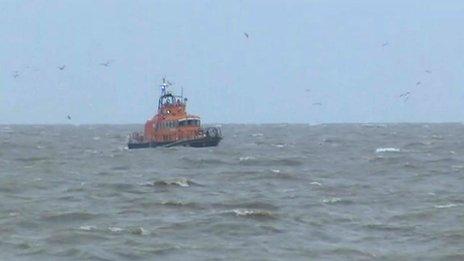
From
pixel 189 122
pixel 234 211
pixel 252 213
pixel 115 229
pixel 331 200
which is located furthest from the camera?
pixel 189 122

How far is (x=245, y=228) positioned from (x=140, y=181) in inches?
755

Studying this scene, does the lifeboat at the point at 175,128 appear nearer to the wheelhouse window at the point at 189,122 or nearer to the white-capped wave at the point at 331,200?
the wheelhouse window at the point at 189,122

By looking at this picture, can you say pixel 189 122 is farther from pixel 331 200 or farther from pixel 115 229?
pixel 115 229

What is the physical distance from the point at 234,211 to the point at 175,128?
152 ft

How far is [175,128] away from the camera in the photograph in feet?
275

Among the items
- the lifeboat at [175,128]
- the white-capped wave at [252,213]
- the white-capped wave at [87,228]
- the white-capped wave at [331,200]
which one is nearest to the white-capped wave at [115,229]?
the white-capped wave at [87,228]

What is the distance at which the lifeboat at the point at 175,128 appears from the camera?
8300 cm

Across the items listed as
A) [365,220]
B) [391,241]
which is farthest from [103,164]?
[391,241]

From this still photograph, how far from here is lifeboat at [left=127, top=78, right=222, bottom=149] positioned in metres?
83.0

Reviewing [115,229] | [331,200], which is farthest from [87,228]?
[331,200]

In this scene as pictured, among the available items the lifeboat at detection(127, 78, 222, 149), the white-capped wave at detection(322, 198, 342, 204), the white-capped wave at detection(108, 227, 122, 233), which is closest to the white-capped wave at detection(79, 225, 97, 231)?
the white-capped wave at detection(108, 227, 122, 233)

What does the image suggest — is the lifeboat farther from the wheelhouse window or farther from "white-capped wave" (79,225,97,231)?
"white-capped wave" (79,225,97,231)

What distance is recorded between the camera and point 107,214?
37.2 m

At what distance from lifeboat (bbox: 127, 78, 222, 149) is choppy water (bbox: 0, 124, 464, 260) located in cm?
1679
